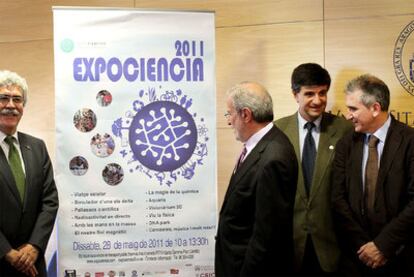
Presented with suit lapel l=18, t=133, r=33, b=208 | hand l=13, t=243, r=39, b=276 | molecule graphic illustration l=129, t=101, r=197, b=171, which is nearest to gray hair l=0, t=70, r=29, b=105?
suit lapel l=18, t=133, r=33, b=208

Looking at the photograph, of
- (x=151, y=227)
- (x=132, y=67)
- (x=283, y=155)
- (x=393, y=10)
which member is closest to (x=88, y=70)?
(x=132, y=67)

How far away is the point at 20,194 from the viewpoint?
118 inches

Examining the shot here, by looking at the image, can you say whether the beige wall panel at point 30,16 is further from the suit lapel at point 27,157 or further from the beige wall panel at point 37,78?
the suit lapel at point 27,157

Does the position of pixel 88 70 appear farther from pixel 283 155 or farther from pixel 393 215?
pixel 393 215

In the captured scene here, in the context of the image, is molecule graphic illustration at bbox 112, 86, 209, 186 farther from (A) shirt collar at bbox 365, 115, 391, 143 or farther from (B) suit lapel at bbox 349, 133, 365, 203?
(A) shirt collar at bbox 365, 115, 391, 143

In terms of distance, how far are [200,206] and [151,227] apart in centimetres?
34

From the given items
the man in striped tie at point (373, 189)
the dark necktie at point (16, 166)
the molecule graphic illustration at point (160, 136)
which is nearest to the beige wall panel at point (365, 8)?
the man in striped tie at point (373, 189)

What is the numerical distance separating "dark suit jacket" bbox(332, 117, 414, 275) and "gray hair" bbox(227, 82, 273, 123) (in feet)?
2.19

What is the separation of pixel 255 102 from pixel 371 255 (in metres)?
1.07

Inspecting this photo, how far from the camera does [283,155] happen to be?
2547 mm

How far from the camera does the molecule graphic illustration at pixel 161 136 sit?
3.32m

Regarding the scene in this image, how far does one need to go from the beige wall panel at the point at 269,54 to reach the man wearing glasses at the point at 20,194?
1434 mm

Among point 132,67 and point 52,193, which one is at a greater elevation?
point 132,67

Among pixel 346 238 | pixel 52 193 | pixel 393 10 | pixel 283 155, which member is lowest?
pixel 346 238
